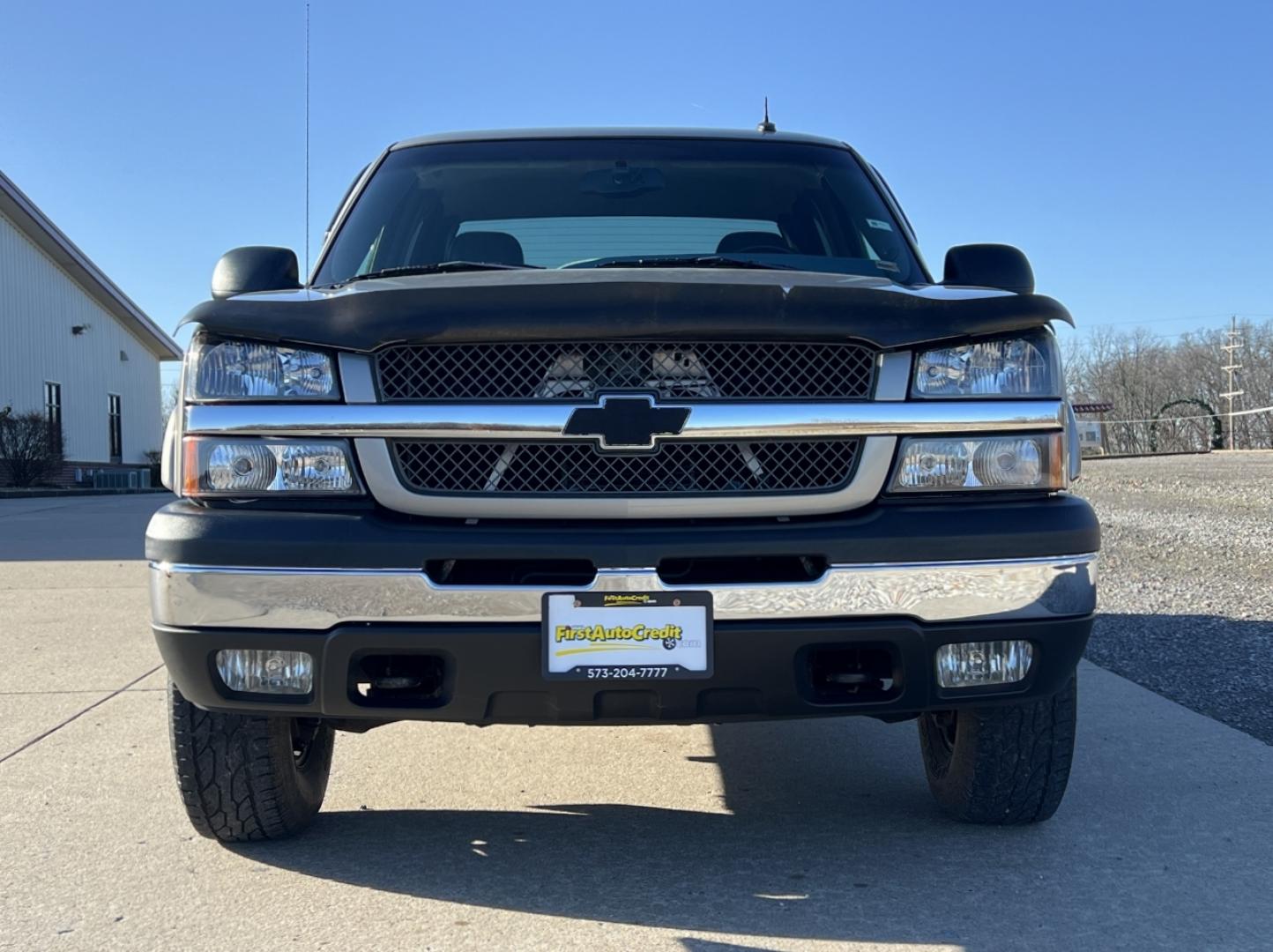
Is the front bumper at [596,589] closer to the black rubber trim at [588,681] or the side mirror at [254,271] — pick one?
the black rubber trim at [588,681]

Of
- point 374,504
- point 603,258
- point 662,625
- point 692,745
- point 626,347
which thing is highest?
point 603,258

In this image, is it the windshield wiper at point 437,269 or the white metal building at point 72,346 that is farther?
the white metal building at point 72,346

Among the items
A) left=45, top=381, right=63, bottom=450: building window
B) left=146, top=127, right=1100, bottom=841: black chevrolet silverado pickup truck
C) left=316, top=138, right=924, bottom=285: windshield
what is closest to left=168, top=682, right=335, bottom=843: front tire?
left=146, top=127, right=1100, bottom=841: black chevrolet silverado pickup truck

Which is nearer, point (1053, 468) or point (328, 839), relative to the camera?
point (1053, 468)

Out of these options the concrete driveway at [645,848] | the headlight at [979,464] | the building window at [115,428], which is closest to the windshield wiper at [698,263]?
the headlight at [979,464]

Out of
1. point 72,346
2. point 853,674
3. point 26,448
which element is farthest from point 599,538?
point 72,346

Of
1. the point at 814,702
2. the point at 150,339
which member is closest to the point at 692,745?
the point at 814,702

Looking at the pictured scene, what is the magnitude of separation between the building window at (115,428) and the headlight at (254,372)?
125ft

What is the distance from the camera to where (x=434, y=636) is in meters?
2.46

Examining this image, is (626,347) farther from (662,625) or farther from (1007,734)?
(1007,734)

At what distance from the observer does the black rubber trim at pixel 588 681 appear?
2463mm

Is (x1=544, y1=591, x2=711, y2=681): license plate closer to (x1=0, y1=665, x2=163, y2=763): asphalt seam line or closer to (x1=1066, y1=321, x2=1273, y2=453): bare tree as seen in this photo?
(x1=0, y1=665, x2=163, y2=763): asphalt seam line

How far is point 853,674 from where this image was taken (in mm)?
2592

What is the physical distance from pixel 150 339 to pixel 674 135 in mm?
40558
